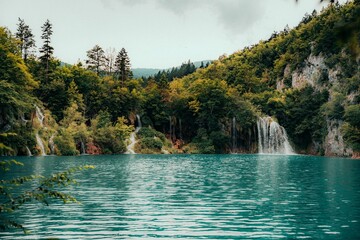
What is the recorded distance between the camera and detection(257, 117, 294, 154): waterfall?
90.1 m

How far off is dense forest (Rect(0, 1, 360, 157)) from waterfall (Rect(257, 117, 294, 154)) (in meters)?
1.30

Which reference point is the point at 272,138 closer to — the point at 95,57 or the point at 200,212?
the point at 95,57

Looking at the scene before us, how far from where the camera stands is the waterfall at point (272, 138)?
90125 mm

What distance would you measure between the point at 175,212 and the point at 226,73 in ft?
339

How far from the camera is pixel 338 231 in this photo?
50.8ft

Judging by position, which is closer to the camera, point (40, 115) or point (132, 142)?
point (40, 115)

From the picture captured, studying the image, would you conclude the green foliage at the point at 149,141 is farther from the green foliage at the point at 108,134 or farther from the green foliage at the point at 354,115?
the green foliage at the point at 354,115

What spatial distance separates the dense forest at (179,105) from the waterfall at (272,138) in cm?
130

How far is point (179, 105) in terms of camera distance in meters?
94.5

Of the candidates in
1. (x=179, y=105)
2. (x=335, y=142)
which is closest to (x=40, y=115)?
(x=179, y=105)

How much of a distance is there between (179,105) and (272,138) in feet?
69.9

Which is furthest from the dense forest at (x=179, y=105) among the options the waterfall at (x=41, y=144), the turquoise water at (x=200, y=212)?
the turquoise water at (x=200, y=212)

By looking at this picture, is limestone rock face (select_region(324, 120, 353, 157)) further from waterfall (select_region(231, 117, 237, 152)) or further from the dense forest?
waterfall (select_region(231, 117, 237, 152))

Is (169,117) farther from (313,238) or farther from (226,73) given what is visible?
(313,238)
